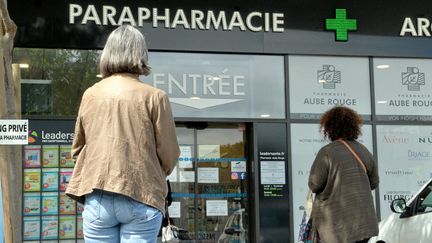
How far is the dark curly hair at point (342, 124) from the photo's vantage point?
5183 millimetres

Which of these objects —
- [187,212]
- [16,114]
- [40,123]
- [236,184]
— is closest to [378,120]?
[236,184]

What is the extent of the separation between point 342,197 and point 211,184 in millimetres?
4957

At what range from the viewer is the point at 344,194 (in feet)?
16.1

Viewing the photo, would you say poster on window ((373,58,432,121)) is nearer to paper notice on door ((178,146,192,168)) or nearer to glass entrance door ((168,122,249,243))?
glass entrance door ((168,122,249,243))

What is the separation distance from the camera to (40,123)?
30.3 ft

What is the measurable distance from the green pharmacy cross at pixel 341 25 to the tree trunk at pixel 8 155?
5.54 meters

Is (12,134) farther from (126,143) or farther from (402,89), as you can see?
(402,89)

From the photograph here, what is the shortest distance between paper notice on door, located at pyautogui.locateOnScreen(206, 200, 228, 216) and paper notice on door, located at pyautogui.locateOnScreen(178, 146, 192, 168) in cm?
65

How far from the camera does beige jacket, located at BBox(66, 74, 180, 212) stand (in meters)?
2.87

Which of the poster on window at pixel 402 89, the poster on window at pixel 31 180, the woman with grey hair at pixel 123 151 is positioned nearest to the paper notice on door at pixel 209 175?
the poster on window at pixel 31 180

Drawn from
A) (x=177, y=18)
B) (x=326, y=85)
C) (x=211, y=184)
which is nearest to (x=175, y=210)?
(x=211, y=184)

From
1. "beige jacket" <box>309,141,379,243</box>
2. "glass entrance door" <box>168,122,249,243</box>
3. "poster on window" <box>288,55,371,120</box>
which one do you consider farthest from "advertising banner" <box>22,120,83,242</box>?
"beige jacket" <box>309,141,379,243</box>

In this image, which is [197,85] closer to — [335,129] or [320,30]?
[320,30]

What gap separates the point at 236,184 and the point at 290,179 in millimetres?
831
